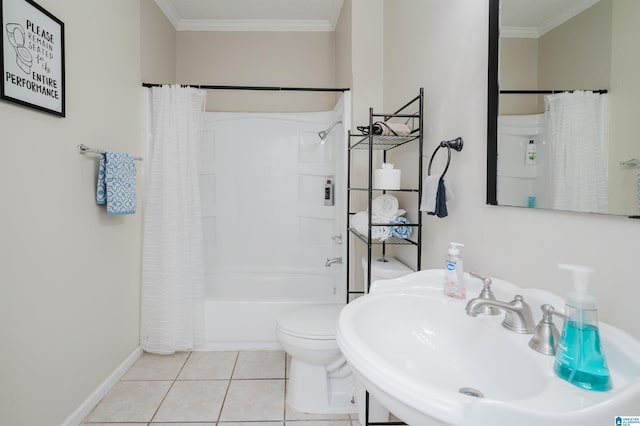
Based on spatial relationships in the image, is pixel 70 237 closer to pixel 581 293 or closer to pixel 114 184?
pixel 114 184

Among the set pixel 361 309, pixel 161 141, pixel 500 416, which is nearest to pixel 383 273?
pixel 361 309

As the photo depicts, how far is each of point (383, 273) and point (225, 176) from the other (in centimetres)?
195

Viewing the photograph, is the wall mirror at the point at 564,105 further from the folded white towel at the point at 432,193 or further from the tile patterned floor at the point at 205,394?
the tile patterned floor at the point at 205,394

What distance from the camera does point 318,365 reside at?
1654 millimetres

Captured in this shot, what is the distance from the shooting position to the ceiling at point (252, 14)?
8.84 feet

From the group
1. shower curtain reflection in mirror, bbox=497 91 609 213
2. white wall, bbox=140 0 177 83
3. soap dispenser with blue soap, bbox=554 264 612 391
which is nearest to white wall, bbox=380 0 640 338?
shower curtain reflection in mirror, bbox=497 91 609 213

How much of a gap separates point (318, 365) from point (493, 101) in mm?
1400

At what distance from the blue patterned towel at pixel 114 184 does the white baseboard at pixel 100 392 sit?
3.08ft

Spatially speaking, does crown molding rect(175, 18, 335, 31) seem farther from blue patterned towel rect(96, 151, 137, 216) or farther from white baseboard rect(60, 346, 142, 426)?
white baseboard rect(60, 346, 142, 426)

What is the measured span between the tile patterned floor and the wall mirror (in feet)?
4.61

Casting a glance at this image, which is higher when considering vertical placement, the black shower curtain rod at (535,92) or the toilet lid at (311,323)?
the black shower curtain rod at (535,92)

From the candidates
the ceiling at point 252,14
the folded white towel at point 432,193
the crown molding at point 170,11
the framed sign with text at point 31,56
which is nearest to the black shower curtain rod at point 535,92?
the folded white towel at point 432,193

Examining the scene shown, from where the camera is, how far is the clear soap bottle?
104 cm

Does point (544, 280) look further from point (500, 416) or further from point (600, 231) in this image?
point (500, 416)
